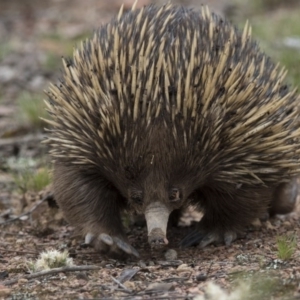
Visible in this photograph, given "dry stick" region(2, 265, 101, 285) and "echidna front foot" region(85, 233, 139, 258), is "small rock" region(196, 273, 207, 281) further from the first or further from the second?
"echidna front foot" region(85, 233, 139, 258)

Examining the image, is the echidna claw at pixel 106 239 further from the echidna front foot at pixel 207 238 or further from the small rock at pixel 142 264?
the echidna front foot at pixel 207 238

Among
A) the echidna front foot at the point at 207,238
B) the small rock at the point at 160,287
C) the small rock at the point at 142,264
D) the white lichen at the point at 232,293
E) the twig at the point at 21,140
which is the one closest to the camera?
the white lichen at the point at 232,293

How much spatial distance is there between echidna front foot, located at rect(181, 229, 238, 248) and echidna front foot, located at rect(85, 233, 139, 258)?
456 millimetres

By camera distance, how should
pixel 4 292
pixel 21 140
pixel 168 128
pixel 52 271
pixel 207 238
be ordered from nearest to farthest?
pixel 4 292 < pixel 52 271 < pixel 168 128 < pixel 207 238 < pixel 21 140

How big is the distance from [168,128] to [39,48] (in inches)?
297

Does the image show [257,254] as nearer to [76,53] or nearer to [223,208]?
[223,208]

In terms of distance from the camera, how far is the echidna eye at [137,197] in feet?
14.8

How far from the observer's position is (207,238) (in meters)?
5.34

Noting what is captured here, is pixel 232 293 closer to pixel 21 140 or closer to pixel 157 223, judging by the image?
pixel 157 223

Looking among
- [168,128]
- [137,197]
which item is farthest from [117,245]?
[168,128]

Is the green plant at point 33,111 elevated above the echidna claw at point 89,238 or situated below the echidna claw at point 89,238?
above

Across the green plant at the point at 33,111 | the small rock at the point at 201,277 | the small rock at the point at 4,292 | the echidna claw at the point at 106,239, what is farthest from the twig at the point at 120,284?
the green plant at the point at 33,111

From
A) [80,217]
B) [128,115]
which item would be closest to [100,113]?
[128,115]

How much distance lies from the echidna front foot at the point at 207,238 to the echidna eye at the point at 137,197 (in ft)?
2.91
